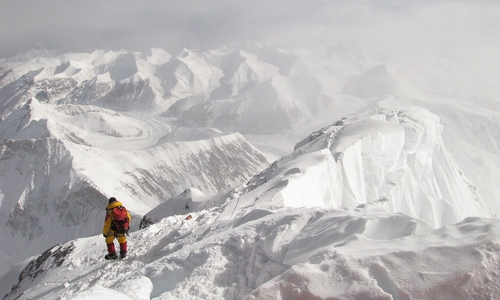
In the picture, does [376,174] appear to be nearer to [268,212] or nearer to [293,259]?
[268,212]

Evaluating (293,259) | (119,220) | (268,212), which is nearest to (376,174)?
(268,212)

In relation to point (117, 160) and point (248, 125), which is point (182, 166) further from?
point (248, 125)

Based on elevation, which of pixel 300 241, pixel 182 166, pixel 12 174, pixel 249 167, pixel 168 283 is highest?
pixel 300 241

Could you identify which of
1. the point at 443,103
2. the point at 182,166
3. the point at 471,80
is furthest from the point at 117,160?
the point at 471,80

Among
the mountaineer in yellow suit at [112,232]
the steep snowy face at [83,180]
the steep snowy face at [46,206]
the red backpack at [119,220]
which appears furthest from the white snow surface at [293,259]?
the steep snowy face at [46,206]

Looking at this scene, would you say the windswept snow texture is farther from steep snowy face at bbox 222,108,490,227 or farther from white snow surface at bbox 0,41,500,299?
steep snowy face at bbox 222,108,490,227

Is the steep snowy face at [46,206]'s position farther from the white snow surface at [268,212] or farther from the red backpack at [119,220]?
the red backpack at [119,220]

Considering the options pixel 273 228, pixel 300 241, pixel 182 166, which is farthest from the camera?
pixel 182 166
